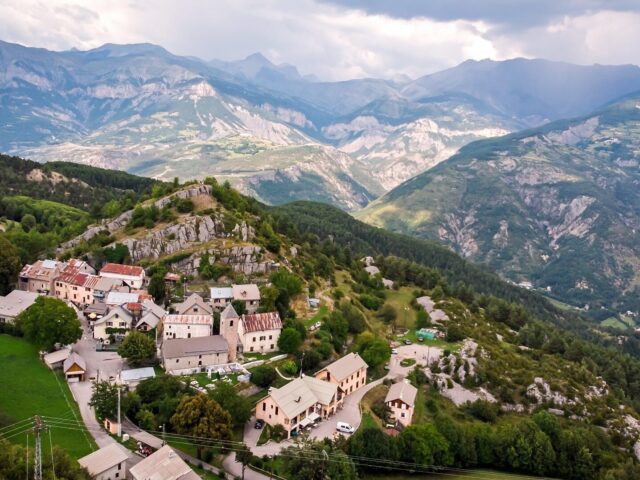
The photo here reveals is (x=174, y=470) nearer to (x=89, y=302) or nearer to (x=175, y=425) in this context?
(x=175, y=425)

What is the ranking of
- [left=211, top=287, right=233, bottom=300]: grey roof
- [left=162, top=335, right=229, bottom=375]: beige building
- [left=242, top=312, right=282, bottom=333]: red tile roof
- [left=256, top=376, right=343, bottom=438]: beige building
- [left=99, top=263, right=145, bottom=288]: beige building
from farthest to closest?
[left=99, top=263, right=145, bottom=288]: beige building < [left=211, top=287, right=233, bottom=300]: grey roof < [left=242, top=312, right=282, bottom=333]: red tile roof < [left=162, top=335, right=229, bottom=375]: beige building < [left=256, top=376, right=343, bottom=438]: beige building

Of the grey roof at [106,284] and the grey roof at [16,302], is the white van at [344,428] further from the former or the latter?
the grey roof at [16,302]

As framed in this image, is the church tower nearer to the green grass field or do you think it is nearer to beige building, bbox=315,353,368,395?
beige building, bbox=315,353,368,395

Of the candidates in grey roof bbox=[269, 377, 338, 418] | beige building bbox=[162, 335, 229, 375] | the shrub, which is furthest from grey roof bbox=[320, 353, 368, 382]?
beige building bbox=[162, 335, 229, 375]

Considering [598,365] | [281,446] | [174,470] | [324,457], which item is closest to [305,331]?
[281,446]

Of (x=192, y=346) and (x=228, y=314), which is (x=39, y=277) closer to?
(x=192, y=346)

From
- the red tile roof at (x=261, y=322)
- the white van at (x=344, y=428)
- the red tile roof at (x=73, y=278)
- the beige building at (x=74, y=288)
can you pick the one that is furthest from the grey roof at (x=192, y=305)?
the white van at (x=344, y=428)
